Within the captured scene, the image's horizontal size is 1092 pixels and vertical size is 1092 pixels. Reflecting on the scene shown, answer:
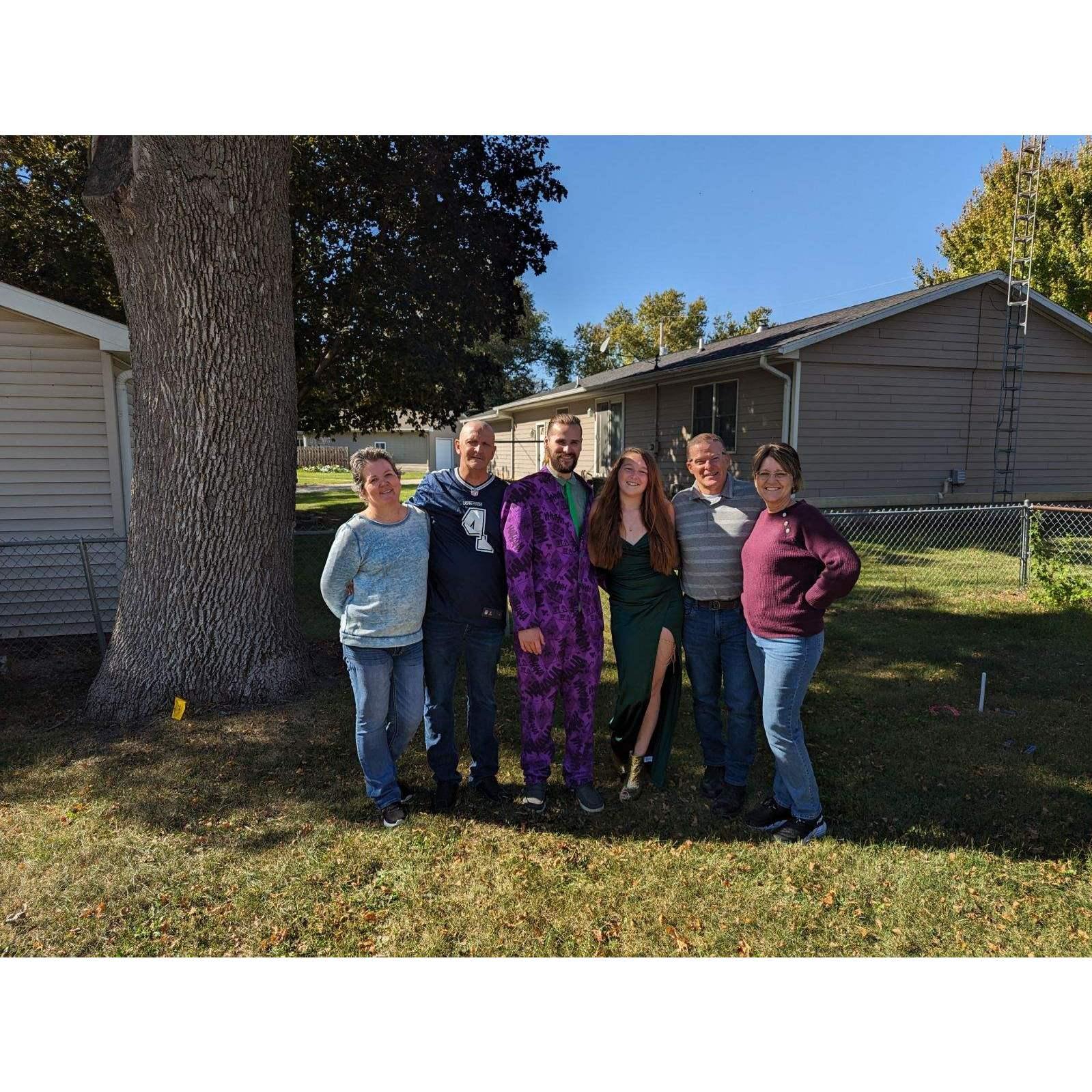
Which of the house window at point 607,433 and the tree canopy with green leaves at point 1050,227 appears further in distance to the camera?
the tree canopy with green leaves at point 1050,227

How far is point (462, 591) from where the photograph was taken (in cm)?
343

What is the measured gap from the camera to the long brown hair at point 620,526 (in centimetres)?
342

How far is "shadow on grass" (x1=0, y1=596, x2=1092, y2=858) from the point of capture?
11.2 feet

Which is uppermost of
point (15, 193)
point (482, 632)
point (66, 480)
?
point (15, 193)

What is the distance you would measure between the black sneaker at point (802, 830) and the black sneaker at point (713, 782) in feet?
1.40

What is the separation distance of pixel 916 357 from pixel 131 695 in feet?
43.9

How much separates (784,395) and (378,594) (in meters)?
10.8

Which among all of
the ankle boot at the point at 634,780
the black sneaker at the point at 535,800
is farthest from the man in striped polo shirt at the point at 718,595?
the black sneaker at the point at 535,800

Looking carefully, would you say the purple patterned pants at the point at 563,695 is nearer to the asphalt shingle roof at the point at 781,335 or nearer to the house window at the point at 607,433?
the asphalt shingle roof at the point at 781,335

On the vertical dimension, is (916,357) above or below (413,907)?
above

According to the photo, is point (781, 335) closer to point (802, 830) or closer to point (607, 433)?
point (607, 433)

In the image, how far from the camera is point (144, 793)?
148 inches
